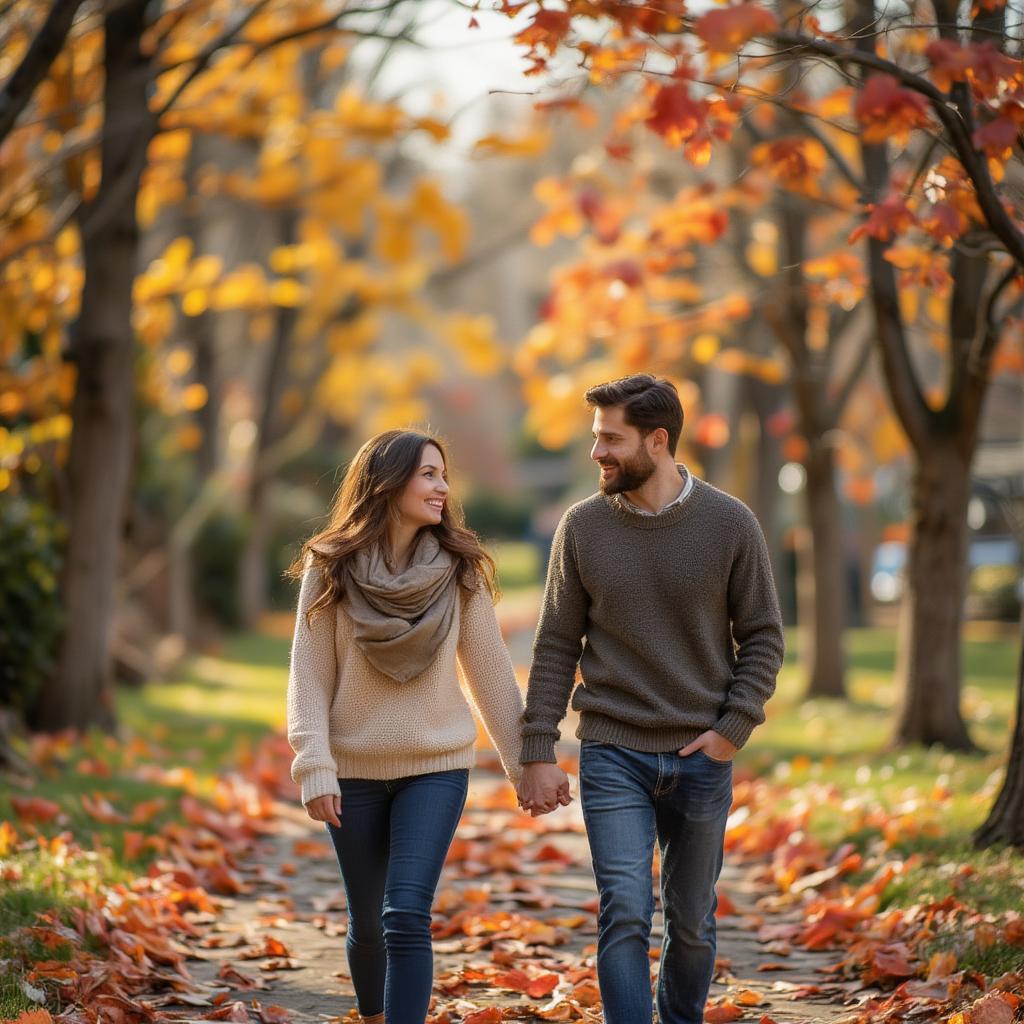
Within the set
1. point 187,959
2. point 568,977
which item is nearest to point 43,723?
point 187,959

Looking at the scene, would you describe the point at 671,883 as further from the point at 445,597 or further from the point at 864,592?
the point at 864,592

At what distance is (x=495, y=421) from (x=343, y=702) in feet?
158

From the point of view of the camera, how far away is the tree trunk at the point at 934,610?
898 centimetres

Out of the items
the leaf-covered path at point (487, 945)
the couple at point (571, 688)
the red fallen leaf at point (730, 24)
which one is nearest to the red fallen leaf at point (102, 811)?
the leaf-covered path at point (487, 945)

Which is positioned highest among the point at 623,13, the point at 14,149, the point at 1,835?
the point at 14,149

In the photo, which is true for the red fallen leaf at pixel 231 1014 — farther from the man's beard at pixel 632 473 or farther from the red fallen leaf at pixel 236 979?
the man's beard at pixel 632 473

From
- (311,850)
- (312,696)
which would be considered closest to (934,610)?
(311,850)

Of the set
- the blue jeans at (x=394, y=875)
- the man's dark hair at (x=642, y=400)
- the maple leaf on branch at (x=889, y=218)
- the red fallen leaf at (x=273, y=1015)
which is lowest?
the red fallen leaf at (x=273, y=1015)

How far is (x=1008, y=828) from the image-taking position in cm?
584

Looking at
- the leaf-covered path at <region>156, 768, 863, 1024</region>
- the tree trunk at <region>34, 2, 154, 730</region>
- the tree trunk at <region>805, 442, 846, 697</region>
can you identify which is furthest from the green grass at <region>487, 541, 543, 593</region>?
the leaf-covered path at <region>156, 768, 863, 1024</region>

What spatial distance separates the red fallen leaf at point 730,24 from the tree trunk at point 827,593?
9.60m

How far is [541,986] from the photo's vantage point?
4.93 meters

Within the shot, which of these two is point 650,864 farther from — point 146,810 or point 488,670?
point 146,810

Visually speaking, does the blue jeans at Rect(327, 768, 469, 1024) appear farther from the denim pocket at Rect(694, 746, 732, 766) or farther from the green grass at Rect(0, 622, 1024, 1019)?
the green grass at Rect(0, 622, 1024, 1019)
